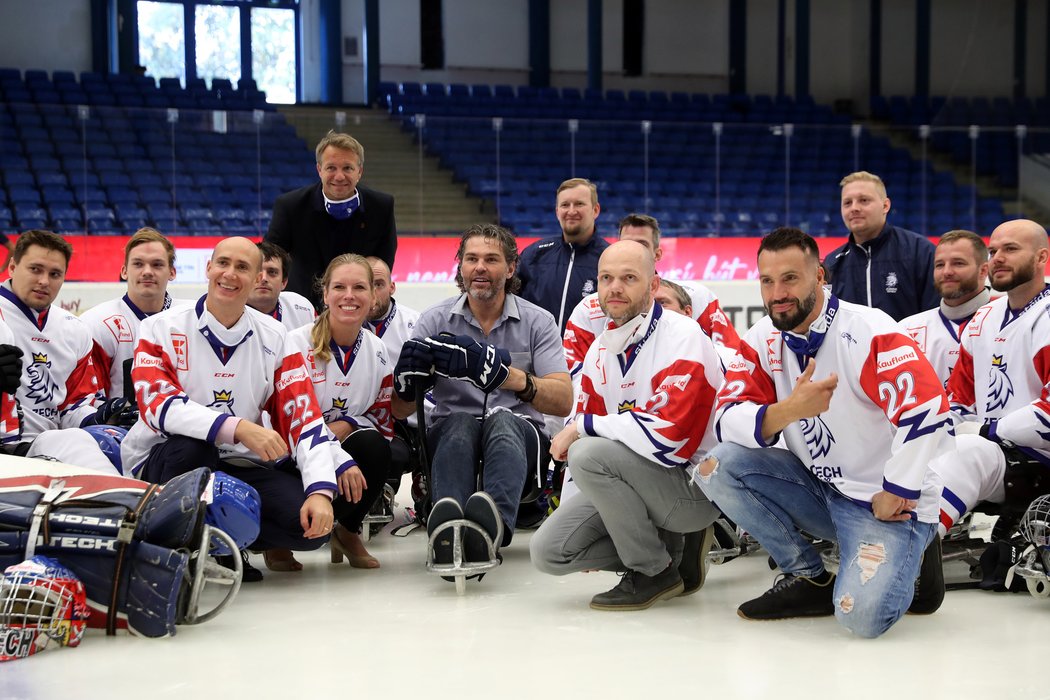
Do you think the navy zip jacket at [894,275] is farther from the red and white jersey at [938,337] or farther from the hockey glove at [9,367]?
the hockey glove at [9,367]

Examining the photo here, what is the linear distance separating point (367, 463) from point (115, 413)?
101 centimetres

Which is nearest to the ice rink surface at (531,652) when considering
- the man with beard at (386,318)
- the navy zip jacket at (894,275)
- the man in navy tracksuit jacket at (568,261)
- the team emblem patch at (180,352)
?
the team emblem patch at (180,352)

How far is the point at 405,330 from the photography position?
16.5ft

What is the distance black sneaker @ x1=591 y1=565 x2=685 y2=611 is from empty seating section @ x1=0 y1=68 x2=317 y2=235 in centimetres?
641

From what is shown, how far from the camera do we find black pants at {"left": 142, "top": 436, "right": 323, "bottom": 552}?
11.4 ft

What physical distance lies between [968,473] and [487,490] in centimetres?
147

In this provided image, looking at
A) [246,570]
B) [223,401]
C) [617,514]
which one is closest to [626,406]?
[617,514]

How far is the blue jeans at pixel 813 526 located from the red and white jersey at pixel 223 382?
121 centimetres

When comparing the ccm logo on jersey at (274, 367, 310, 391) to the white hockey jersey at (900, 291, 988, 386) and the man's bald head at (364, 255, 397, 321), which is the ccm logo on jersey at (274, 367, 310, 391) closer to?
the man's bald head at (364, 255, 397, 321)

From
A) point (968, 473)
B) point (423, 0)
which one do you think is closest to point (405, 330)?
point (968, 473)

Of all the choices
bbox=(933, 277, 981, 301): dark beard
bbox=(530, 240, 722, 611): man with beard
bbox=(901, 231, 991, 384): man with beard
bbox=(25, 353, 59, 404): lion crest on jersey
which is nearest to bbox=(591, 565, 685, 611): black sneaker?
bbox=(530, 240, 722, 611): man with beard

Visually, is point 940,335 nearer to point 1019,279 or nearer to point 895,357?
point 1019,279

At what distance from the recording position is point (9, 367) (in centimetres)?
364

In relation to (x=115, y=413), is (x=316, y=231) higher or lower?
higher
